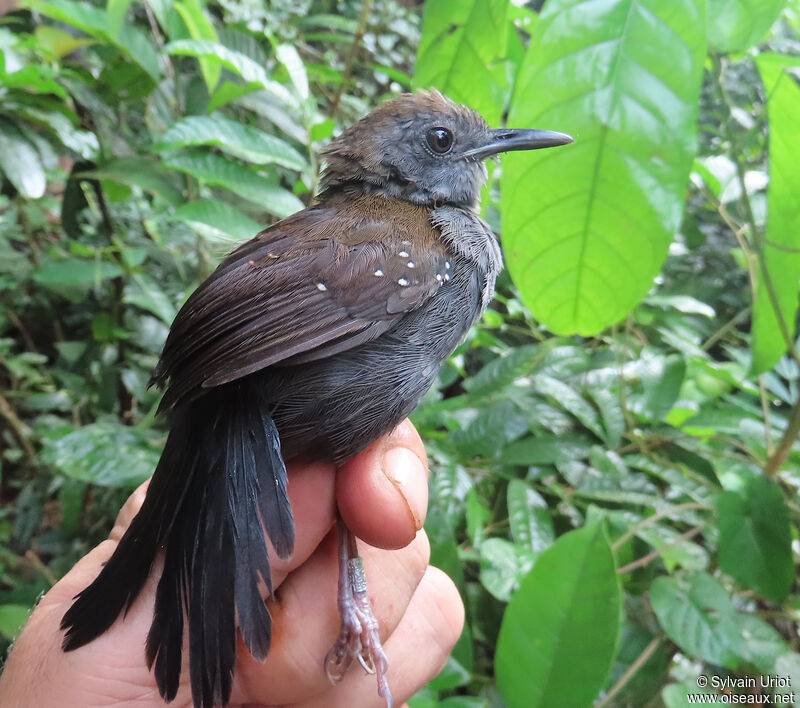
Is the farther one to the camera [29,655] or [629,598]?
[629,598]

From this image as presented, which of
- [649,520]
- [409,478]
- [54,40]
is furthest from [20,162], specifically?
[649,520]

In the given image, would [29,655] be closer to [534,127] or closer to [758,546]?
[534,127]

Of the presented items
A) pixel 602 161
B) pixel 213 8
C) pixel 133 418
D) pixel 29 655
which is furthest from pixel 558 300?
pixel 213 8

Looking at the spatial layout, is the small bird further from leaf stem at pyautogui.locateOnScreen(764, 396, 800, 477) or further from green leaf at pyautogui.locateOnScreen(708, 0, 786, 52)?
leaf stem at pyautogui.locateOnScreen(764, 396, 800, 477)

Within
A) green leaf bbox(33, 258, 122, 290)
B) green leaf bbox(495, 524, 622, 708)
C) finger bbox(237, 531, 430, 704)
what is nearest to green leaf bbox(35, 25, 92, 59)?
green leaf bbox(33, 258, 122, 290)

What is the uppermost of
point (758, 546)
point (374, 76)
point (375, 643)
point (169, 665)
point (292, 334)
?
point (374, 76)

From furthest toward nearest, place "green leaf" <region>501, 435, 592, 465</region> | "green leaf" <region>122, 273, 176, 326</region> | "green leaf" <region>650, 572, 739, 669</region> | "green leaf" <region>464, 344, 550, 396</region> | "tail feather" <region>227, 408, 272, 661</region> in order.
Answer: "green leaf" <region>122, 273, 176, 326</region>, "green leaf" <region>464, 344, 550, 396</region>, "green leaf" <region>501, 435, 592, 465</region>, "green leaf" <region>650, 572, 739, 669</region>, "tail feather" <region>227, 408, 272, 661</region>
